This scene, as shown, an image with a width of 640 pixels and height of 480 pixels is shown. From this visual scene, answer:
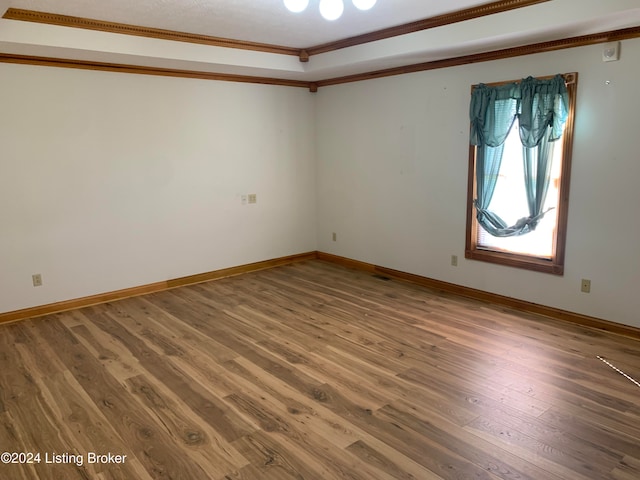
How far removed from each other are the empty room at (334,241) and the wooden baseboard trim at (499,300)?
22mm

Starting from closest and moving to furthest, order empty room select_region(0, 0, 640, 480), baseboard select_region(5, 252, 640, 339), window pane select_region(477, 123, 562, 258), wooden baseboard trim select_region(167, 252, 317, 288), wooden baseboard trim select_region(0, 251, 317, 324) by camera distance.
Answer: empty room select_region(0, 0, 640, 480)
baseboard select_region(5, 252, 640, 339)
window pane select_region(477, 123, 562, 258)
wooden baseboard trim select_region(0, 251, 317, 324)
wooden baseboard trim select_region(167, 252, 317, 288)

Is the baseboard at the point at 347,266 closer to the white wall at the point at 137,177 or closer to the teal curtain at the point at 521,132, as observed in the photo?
the white wall at the point at 137,177

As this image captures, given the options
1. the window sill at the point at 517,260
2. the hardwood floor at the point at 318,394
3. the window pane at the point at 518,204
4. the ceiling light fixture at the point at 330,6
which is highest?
the ceiling light fixture at the point at 330,6

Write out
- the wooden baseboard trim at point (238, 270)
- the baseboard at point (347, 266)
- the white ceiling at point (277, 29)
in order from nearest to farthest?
1. the white ceiling at point (277, 29)
2. the baseboard at point (347, 266)
3. the wooden baseboard trim at point (238, 270)

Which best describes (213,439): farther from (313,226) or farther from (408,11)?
(313,226)

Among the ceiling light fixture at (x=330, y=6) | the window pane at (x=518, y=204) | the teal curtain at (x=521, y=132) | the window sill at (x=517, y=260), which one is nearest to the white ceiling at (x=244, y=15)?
the ceiling light fixture at (x=330, y=6)

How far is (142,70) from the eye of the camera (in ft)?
16.0

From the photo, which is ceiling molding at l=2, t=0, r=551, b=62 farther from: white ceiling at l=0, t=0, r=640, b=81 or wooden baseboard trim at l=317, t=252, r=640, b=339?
wooden baseboard trim at l=317, t=252, r=640, b=339

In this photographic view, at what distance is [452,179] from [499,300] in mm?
1325

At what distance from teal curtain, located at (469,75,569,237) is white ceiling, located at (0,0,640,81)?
0.42 metres

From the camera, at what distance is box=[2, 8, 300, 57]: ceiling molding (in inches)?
145

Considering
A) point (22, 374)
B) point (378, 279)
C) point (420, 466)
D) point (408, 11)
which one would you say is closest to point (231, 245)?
point (378, 279)

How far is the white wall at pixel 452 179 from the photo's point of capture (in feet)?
12.5
